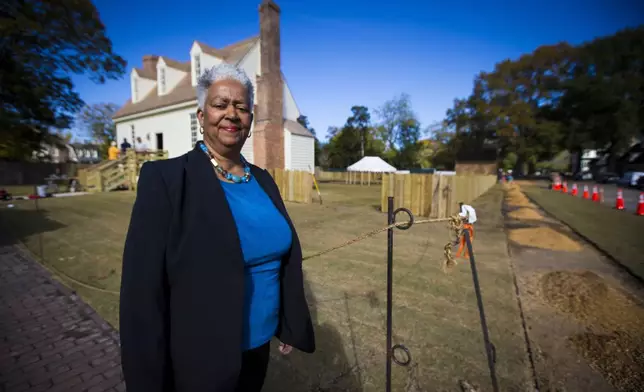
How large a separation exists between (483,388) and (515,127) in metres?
51.6

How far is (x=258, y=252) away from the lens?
138 centimetres

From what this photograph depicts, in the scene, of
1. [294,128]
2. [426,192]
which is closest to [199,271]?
[426,192]

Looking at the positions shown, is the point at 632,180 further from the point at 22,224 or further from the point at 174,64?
the point at 174,64

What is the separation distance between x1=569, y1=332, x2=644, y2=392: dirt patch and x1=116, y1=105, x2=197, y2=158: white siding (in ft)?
65.2

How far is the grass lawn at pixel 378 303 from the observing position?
256cm

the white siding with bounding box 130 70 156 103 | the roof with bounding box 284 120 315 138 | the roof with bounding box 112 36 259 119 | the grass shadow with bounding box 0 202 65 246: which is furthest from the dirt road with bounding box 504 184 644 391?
the white siding with bounding box 130 70 156 103

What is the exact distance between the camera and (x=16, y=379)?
8.21 ft

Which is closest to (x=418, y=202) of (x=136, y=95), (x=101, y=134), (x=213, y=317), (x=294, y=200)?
(x=294, y=200)

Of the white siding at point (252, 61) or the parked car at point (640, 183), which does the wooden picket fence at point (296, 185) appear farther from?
the parked car at point (640, 183)

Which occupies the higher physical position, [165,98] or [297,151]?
[165,98]

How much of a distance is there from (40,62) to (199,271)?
1859 centimetres

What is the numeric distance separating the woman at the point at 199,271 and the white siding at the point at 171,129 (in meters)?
19.4

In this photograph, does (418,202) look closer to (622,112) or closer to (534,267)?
(534,267)

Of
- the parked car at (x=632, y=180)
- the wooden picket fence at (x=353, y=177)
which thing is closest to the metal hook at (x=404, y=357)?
the wooden picket fence at (x=353, y=177)
